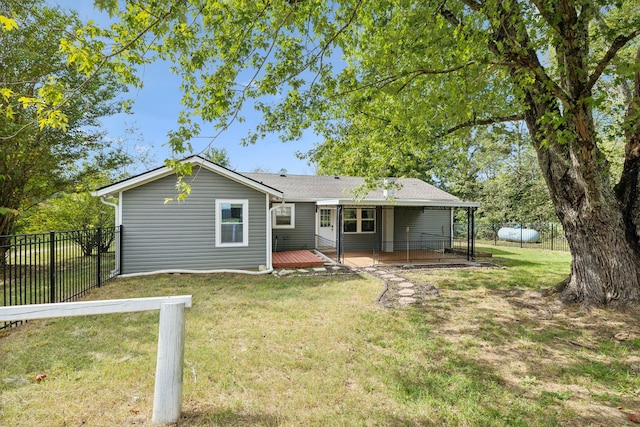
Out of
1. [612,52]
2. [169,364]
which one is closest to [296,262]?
[169,364]

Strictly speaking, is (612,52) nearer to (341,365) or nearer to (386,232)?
(341,365)

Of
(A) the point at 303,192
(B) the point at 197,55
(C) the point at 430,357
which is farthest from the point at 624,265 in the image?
(A) the point at 303,192

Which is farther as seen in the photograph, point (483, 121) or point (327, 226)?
point (327, 226)

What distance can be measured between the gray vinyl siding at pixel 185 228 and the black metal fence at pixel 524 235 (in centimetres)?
1603

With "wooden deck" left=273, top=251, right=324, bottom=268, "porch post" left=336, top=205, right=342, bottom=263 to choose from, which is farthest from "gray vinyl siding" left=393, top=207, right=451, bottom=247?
"wooden deck" left=273, top=251, right=324, bottom=268

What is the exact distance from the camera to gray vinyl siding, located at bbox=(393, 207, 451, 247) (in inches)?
572

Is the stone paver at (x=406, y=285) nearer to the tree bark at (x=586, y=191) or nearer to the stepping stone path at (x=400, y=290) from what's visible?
the stepping stone path at (x=400, y=290)

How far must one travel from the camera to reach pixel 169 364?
2.33 metres

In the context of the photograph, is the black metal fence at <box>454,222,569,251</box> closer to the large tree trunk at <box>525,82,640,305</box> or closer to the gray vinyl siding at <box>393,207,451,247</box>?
the gray vinyl siding at <box>393,207,451,247</box>

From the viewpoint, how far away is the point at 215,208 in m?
8.96

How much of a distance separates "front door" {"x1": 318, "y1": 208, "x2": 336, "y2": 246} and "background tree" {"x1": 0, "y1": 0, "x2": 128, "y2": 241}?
841 cm

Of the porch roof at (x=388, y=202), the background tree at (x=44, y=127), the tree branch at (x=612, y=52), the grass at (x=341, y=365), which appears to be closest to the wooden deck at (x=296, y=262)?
the porch roof at (x=388, y=202)

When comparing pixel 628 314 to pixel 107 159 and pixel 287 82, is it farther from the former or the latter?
pixel 107 159

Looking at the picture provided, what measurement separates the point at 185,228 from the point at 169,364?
707 cm
